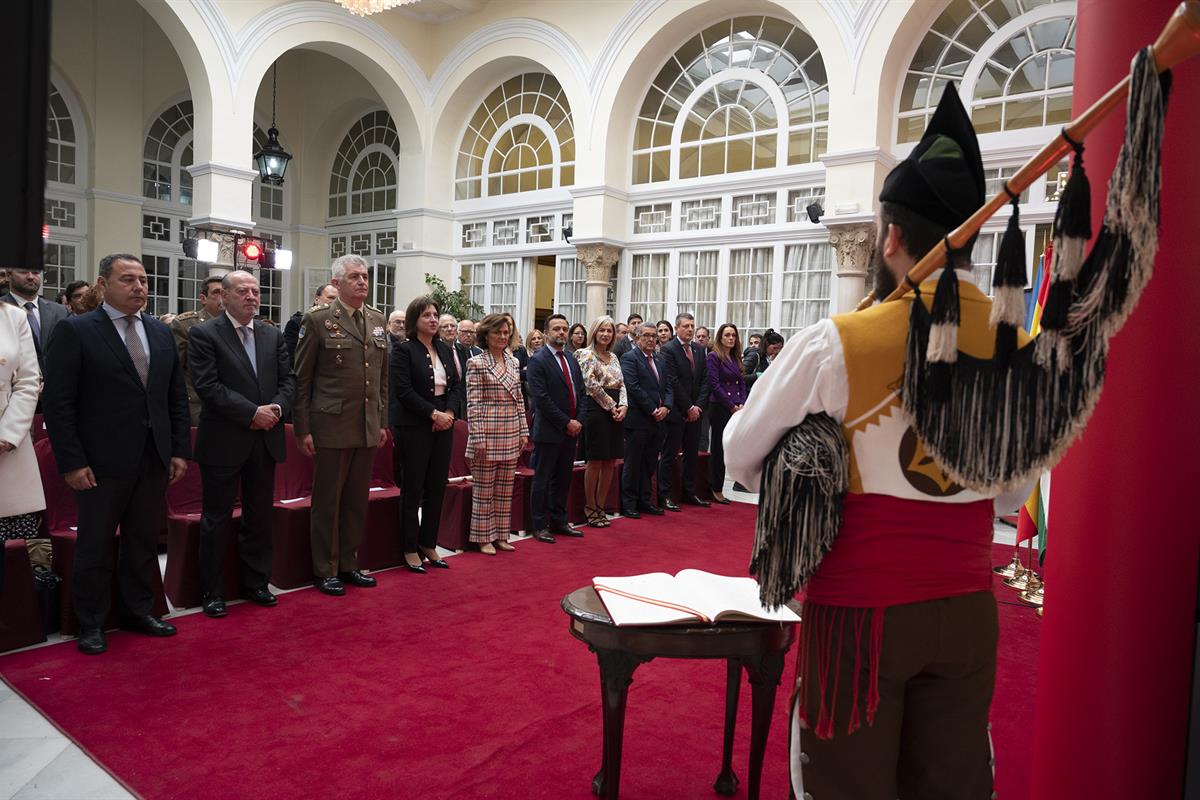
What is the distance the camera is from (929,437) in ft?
4.69

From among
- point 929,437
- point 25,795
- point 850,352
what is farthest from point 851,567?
point 25,795

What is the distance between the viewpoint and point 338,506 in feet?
14.9

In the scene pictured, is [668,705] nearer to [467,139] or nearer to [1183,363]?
[1183,363]

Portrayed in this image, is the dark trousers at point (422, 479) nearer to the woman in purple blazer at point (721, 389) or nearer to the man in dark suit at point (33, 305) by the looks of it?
the man in dark suit at point (33, 305)

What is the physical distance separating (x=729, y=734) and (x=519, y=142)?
11526 mm

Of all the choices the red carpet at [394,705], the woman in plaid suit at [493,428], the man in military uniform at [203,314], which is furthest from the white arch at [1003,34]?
the man in military uniform at [203,314]

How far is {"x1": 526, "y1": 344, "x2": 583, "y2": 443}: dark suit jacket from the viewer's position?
19.1 ft

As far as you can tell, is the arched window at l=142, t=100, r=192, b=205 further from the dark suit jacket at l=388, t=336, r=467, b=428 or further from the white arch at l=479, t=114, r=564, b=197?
the dark suit jacket at l=388, t=336, r=467, b=428

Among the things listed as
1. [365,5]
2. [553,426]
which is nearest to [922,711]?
[553,426]

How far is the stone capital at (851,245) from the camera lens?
905 cm

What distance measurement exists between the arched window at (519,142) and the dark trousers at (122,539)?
927cm

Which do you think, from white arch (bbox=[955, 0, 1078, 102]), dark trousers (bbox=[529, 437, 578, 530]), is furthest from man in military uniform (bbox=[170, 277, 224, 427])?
white arch (bbox=[955, 0, 1078, 102])

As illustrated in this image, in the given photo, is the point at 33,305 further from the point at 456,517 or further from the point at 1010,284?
the point at 1010,284

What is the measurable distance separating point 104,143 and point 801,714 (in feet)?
45.9
